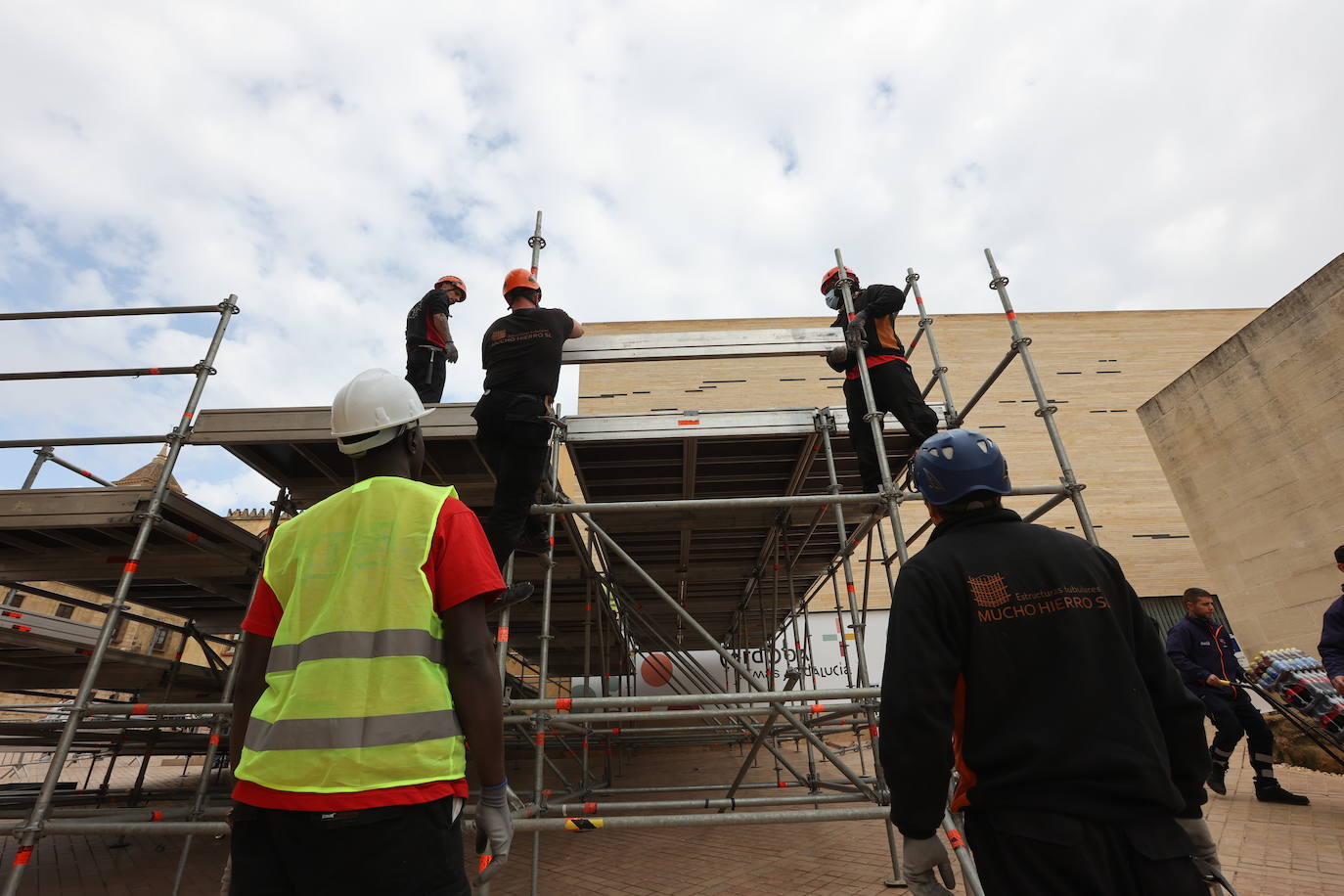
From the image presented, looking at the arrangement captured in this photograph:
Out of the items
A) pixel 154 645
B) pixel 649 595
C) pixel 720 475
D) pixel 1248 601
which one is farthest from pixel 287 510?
pixel 1248 601

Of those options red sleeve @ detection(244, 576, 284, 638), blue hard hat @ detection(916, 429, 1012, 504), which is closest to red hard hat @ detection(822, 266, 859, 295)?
blue hard hat @ detection(916, 429, 1012, 504)

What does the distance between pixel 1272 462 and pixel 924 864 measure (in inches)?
550

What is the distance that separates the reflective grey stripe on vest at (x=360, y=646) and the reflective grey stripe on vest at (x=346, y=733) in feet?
0.51

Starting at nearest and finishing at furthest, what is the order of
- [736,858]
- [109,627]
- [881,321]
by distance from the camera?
[109,627] → [881,321] → [736,858]

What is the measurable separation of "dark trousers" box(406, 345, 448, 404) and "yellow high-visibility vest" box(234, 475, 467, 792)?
3992 mm

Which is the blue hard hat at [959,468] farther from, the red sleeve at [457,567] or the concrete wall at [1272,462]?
the concrete wall at [1272,462]

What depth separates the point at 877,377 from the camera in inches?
203

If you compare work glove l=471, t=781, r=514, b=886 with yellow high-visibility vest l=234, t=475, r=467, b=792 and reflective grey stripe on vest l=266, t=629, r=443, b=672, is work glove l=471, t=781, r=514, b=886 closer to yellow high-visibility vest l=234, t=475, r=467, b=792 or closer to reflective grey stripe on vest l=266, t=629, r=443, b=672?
yellow high-visibility vest l=234, t=475, r=467, b=792

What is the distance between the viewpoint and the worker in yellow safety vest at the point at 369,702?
1567mm

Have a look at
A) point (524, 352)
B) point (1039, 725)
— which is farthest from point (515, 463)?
point (1039, 725)

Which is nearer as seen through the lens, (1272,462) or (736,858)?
(736,858)

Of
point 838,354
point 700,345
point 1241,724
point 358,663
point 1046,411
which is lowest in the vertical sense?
point 1241,724

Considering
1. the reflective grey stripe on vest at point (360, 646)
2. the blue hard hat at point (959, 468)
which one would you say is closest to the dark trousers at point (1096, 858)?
the blue hard hat at point (959, 468)

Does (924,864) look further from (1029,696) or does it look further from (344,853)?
(344,853)
